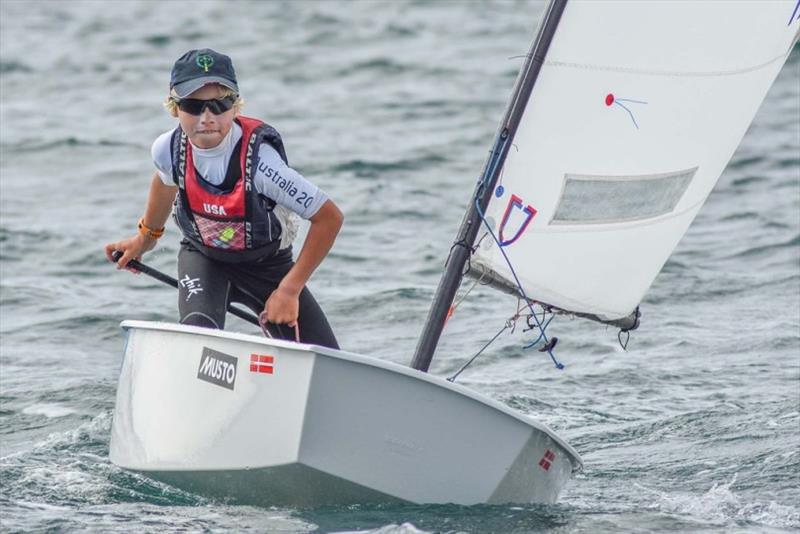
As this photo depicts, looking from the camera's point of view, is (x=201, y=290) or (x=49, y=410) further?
(x=49, y=410)

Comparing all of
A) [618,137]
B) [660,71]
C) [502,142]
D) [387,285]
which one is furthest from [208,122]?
[387,285]

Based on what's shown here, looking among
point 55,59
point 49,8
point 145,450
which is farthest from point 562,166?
point 49,8

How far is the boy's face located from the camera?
5051 mm

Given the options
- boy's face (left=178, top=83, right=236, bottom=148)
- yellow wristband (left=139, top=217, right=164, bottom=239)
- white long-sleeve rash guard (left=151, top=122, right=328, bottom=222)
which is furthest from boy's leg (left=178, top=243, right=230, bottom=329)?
boy's face (left=178, top=83, right=236, bottom=148)

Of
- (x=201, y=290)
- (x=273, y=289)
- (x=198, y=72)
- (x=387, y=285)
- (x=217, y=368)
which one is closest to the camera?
(x=217, y=368)

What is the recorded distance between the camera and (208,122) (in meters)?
5.05

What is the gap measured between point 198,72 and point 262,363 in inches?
40.8

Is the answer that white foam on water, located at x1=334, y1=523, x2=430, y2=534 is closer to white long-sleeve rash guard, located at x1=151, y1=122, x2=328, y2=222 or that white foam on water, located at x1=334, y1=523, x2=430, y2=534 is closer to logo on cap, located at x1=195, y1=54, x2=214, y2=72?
white long-sleeve rash guard, located at x1=151, y1=122, x2=328, y2=222

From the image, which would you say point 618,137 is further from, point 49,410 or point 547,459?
point 49,410

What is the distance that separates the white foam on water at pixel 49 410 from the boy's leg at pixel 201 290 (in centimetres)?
181

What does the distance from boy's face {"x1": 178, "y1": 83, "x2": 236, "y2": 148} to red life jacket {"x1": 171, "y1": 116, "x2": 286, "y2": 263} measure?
0.09m

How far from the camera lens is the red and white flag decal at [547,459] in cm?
509

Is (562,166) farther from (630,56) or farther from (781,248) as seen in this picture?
(781,248)

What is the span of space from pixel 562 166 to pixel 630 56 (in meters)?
0.48
